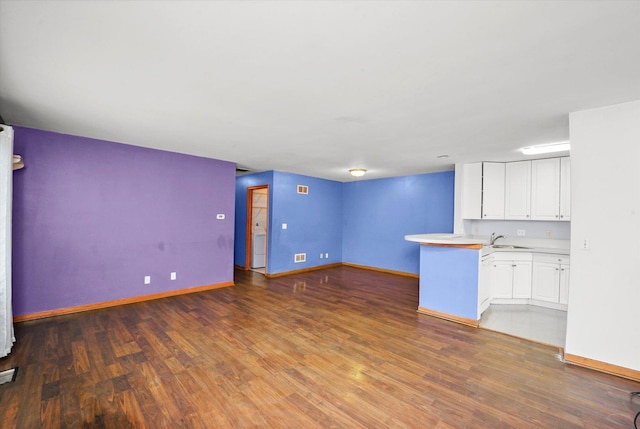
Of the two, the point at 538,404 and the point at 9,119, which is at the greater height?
the point at 9,119

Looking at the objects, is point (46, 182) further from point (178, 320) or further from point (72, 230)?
point (178, 320)

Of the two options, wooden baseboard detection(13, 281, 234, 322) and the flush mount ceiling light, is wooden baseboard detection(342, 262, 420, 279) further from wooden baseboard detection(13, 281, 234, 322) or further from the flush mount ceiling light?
wooden baseboard detection(13, 281, 234, 322)

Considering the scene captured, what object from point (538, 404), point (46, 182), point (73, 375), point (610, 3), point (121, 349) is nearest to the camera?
point (610, 3)

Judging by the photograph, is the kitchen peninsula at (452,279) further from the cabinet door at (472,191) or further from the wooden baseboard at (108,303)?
the wooden baseboard at (108,303)

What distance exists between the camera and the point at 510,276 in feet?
14.3

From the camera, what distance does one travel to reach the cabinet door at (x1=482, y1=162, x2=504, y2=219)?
475 centimetres

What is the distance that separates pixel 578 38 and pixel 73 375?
4343 mm

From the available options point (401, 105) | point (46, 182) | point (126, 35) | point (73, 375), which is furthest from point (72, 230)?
point (401, 105)

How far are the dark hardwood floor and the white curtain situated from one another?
226mm

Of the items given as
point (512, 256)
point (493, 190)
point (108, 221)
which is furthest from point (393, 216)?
point (108, 221)

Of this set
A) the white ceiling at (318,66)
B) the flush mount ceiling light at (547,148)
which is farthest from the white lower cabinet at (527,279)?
the white ceiling at (318,66)

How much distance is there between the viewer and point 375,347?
2.83 m

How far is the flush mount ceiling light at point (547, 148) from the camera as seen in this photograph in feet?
11.9

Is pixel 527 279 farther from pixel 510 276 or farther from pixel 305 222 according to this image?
pixel 305 222
